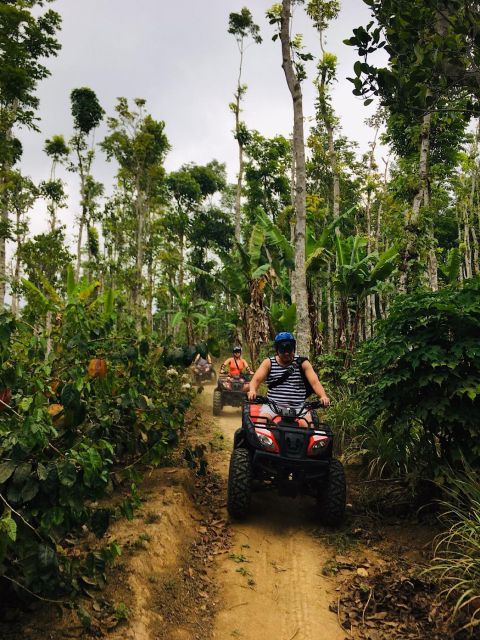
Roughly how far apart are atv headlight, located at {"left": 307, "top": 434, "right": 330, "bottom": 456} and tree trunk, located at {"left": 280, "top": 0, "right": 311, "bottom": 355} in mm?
4682

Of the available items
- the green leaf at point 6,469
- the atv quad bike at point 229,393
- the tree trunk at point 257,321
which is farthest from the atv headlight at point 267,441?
the tree trunk at point 257,321

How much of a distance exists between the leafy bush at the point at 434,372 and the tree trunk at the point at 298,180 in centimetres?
442

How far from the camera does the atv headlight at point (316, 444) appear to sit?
14.4ft

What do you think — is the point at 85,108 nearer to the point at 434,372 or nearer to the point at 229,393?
the point at 229,393

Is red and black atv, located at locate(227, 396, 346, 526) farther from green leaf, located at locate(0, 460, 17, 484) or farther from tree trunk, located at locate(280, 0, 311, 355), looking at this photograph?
tree trunk, located at locate(280, 0, 311, 355)

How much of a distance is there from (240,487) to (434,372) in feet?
7.55

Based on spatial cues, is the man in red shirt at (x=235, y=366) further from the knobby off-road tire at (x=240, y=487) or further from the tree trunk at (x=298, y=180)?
the knobby off-road tire at (x=240, y=487)

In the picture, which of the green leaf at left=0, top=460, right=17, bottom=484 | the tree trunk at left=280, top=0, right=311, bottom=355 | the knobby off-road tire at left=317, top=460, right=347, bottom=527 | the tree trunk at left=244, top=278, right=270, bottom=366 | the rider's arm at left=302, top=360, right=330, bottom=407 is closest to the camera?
the green leaf at left=0, top=460, right=17, bottom=484

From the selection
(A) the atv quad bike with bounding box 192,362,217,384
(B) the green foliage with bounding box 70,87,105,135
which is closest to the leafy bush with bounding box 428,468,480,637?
(A) the atv quad bike with bounding box 192,362,217,384

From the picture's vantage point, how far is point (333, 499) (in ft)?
14.8

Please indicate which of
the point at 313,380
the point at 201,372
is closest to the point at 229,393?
the point at 201,372

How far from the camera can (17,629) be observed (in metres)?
2.56

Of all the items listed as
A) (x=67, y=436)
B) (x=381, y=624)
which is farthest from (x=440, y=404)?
(x=67, y=436)

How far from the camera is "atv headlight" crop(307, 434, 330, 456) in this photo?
4383 millimetres
